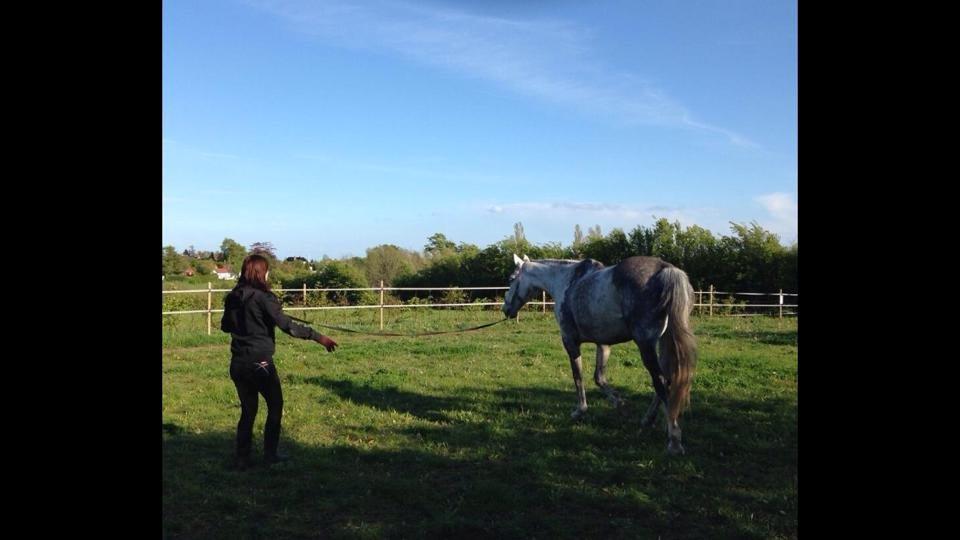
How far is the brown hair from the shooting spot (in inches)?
195

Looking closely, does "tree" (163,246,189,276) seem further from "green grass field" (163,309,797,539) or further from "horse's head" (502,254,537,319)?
"horse's head" (502,254,537,319)

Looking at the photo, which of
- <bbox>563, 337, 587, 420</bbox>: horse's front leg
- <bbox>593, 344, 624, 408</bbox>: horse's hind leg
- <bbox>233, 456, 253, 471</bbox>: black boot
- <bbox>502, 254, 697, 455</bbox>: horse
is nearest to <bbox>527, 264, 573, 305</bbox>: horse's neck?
<bbox>502, 254, 697, 455</bbox>: horse

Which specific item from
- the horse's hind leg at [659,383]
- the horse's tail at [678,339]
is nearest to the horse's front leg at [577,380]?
the horse's hind leg at [659,383]

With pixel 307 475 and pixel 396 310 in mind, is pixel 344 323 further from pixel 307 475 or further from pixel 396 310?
pixel 307 475

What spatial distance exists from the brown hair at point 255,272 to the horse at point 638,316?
3298mm

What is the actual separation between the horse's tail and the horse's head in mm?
2330

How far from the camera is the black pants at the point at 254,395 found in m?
4.99

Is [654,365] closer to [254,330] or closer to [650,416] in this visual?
[650,416]

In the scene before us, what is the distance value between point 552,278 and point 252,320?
12.0ft

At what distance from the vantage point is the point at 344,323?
18406mm

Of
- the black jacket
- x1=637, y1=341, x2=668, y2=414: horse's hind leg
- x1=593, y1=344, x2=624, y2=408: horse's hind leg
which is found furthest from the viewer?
x1=593, y1=344, x2=624, y2=408: horse's hind leg
